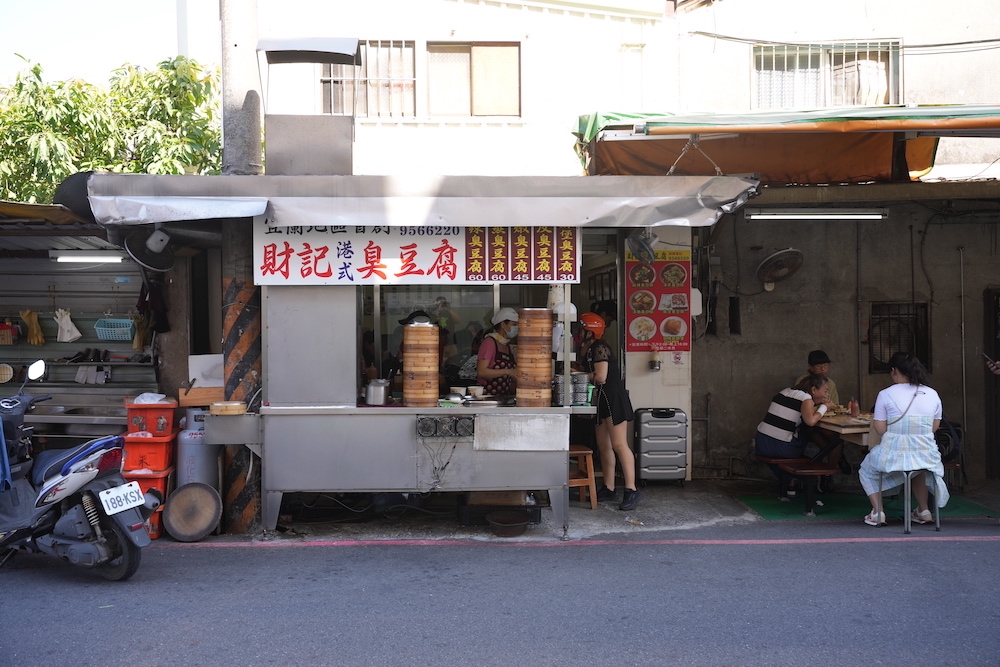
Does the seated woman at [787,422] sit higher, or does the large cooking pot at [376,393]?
the large cooking pot at [376,393]

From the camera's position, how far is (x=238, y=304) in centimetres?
698

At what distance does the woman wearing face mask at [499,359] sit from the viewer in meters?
7.54

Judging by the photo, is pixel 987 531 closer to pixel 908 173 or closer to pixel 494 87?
pixel 908 173

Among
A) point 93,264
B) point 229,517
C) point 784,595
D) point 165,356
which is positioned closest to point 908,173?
point 784,595

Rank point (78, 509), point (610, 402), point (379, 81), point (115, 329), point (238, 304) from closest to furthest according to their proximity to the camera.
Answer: point (78, 509), point (238, 304), point (610, 402), point (115, 329), point (379, 81)

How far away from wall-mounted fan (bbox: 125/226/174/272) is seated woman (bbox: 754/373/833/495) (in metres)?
6.38

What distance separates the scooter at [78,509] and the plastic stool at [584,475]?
3.98 metres

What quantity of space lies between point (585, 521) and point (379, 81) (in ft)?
20.2

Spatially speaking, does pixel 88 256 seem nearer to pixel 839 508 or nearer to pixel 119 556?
pixel 119 556

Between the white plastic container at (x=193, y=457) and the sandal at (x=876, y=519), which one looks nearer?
the white plastic container at (x=193, y=457)

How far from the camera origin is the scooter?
17.9 feet

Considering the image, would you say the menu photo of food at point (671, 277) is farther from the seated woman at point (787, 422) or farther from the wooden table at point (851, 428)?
the wooden table at point (851, 428)

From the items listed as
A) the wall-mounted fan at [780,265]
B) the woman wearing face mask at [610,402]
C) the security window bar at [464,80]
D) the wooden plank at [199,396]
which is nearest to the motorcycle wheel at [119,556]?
the wooden plank at [199,396]

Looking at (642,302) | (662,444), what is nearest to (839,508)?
(662,444)
